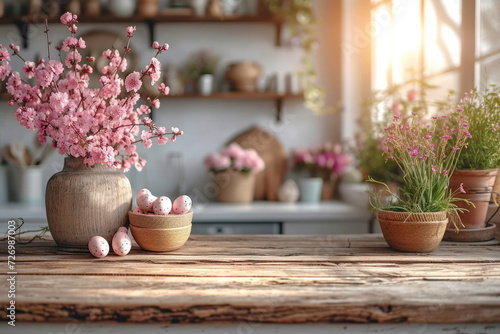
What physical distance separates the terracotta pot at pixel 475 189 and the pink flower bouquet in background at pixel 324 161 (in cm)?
165

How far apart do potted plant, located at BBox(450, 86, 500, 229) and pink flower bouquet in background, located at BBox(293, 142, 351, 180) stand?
1.64m

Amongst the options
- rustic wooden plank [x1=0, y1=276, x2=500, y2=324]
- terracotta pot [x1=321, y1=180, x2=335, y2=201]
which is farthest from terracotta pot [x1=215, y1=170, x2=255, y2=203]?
rustic wooden plank [x1=0, y1=276, x2=500, y2=324]

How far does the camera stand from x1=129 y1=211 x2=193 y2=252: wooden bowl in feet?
3.80

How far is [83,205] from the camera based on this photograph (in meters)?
1.17

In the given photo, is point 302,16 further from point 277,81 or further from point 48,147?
point 48,147

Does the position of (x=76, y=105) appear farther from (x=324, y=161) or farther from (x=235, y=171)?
(x=324, y=161)

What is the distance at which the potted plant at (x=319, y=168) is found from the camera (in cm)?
296

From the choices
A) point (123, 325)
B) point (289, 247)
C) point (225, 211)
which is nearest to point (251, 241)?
point (289, 247)

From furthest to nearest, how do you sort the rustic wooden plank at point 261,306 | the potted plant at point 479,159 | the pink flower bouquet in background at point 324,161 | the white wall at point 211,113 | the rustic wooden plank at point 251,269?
the white wall at point 211,113 → the pink flower bouquet in background at point 324,161 → the potted plant at point 479,159 → the rustic wooden plank at point 251,269 → the rustic wooden plank at point 261,306

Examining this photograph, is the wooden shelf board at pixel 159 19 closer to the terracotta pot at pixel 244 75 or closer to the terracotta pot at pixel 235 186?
the terracotta pot at pixel 244 75

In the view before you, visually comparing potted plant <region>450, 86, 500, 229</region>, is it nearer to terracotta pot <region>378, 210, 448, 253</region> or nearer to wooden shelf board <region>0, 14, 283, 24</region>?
terracotta pot <region>378, 210, 448, 253</region>

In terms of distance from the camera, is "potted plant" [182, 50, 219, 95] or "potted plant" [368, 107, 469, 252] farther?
"potted plant" [182, 50, 219, 95]

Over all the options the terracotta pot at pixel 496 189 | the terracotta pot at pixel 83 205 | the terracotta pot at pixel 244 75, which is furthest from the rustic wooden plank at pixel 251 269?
the terracotta pot at pixel 244 75

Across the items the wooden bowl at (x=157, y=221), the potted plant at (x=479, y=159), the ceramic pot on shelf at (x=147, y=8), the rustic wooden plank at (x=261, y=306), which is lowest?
the rustic wooden plank at (x=261, y=306)
